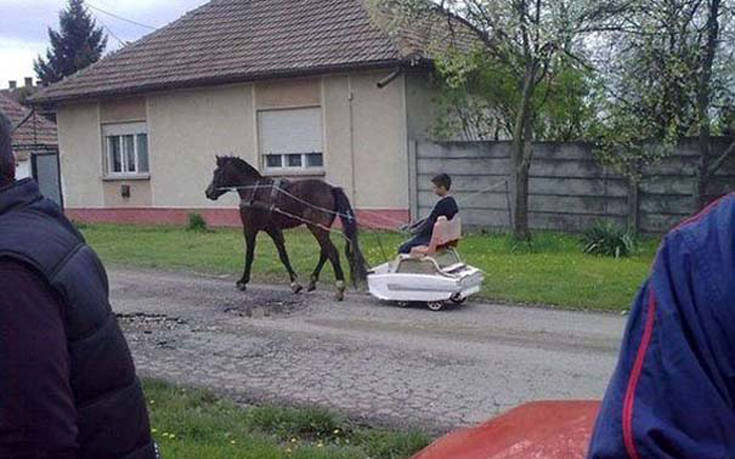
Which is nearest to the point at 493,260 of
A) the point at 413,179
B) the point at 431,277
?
the point at 431,277

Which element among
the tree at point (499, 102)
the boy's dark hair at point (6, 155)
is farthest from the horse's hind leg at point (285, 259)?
the boy's dark hair at point (6, 155)

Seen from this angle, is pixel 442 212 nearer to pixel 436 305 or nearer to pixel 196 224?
pixel 436 305

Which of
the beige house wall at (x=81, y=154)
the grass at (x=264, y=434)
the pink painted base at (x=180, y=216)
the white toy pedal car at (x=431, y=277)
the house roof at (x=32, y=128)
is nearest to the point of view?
the grass at (x=264, y=434)

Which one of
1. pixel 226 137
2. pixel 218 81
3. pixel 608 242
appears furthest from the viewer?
pixel 226 137

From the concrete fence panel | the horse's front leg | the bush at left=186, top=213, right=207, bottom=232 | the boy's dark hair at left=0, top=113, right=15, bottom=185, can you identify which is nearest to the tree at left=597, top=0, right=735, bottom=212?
the concrete fence panel

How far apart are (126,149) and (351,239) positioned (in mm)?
13978

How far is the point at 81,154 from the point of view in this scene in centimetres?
2577

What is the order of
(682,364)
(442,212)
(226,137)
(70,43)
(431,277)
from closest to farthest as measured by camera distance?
(682,364), (431,277), (442,212), (226,137), (70,43)

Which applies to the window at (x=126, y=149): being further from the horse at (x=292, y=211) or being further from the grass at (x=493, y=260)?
the horse at (x=292, y=211)

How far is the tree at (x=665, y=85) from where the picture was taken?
15.0 m

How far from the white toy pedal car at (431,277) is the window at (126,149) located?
14.0 meters

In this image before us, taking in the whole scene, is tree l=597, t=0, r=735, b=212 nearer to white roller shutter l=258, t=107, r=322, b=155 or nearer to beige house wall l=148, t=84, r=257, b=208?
white roller shutter l=258, t=107, r=322, b=155

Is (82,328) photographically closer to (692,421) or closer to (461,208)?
(692,421)

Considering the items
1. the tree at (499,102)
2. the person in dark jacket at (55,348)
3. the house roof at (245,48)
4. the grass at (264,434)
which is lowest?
the grass at (264,434)
